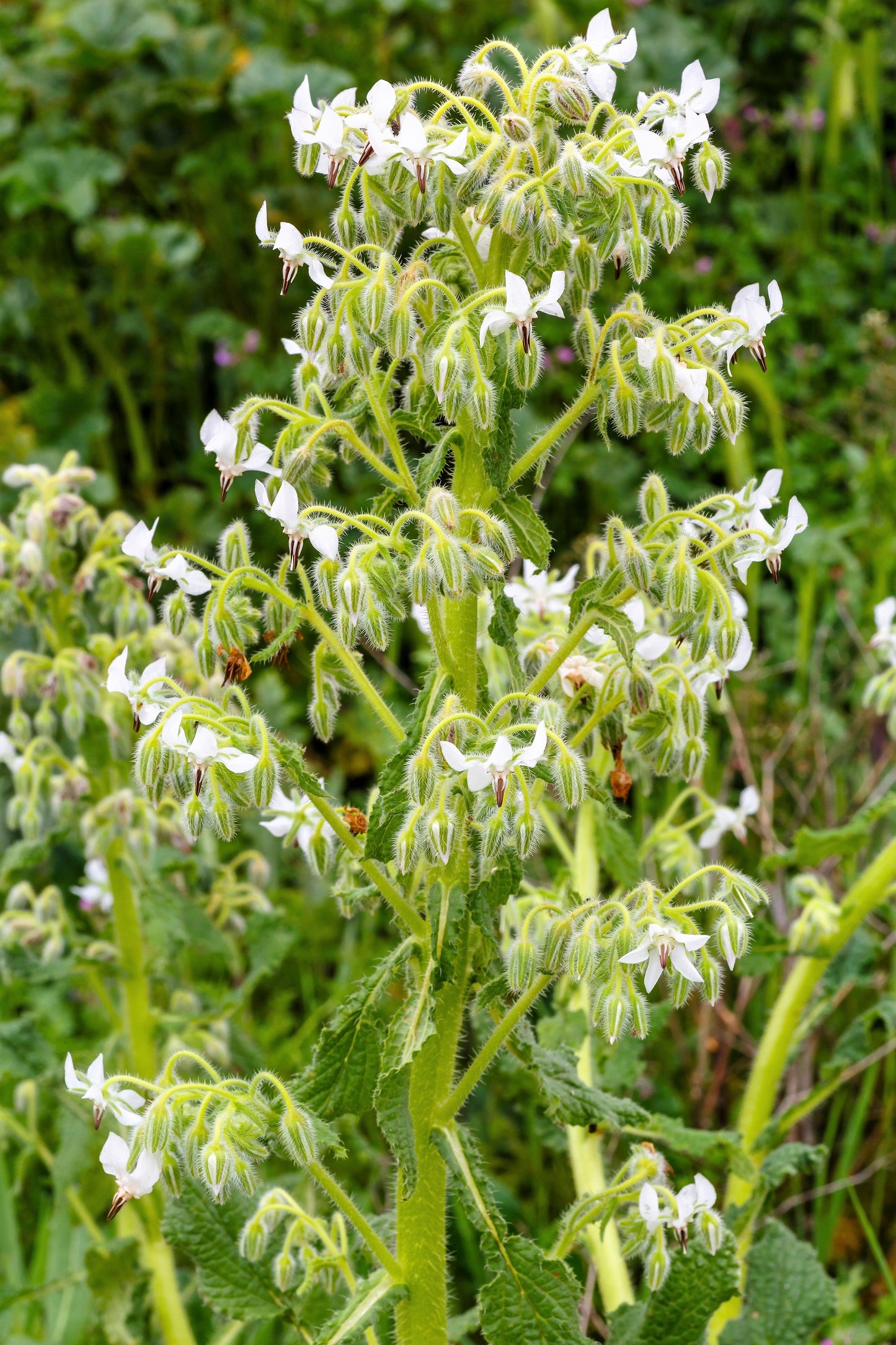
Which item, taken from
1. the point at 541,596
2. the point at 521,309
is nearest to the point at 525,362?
the point at 521,309

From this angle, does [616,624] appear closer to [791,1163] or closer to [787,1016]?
[791,1163]

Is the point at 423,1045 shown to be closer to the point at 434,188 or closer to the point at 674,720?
the point at 674,720

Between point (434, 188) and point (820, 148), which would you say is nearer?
point (434, 188)

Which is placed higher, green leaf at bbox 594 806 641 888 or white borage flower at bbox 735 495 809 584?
white borage flower at bbox 735 495 809 584

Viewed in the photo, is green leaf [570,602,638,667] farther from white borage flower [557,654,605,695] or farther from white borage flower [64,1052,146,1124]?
white borage flower [64,1052,146,1124]

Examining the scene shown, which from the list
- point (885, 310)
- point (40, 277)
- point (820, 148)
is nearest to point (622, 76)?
point (820, 148)

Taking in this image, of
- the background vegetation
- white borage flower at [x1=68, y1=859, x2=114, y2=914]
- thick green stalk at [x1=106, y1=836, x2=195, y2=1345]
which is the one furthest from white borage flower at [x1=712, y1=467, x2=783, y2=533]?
white borage flower at [x1=68, y1=859, x2=114, y2=914]

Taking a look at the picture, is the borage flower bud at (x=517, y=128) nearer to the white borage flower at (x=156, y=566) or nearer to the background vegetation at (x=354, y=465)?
the white borage flower at (x=156, y=566)
